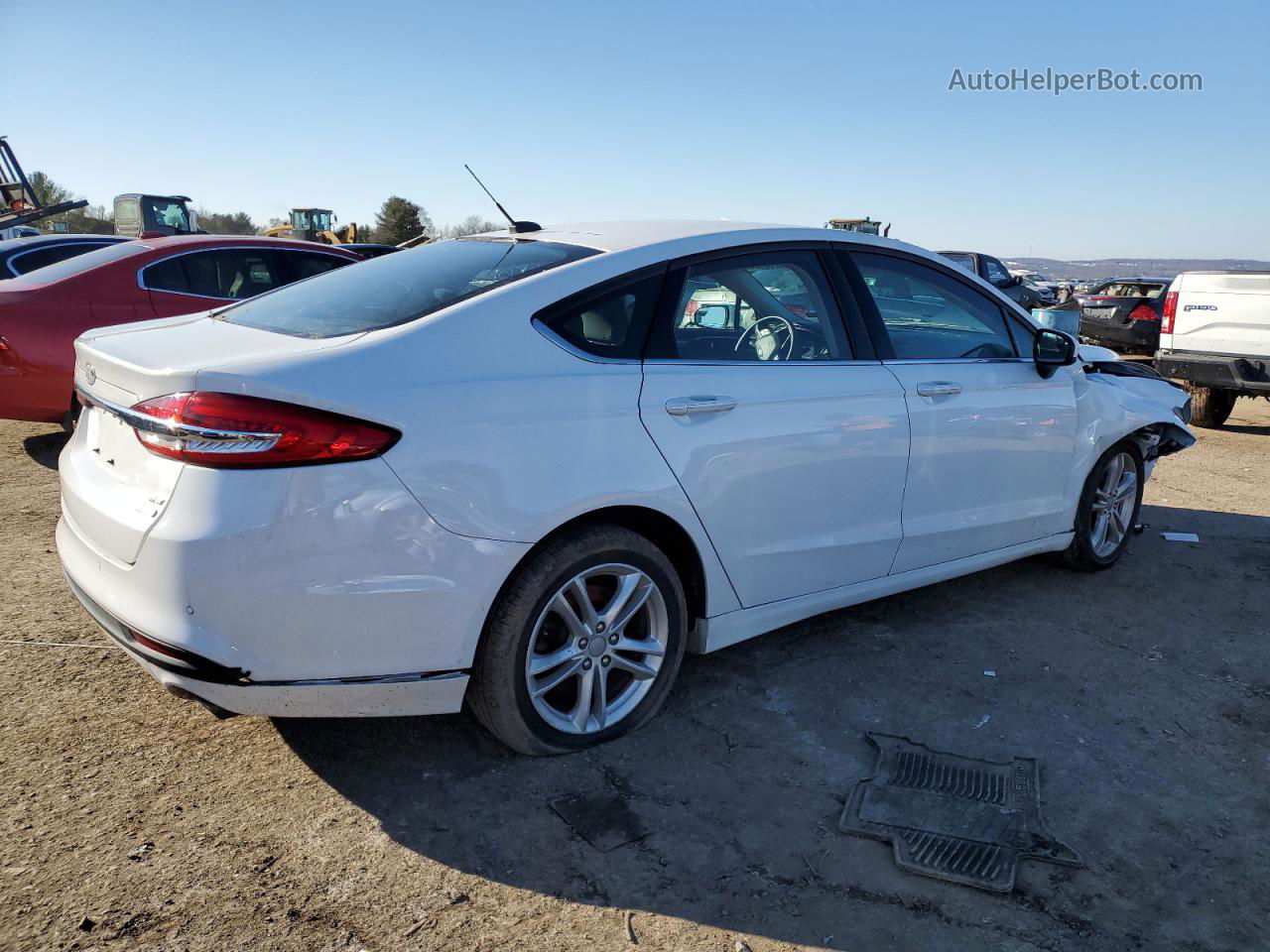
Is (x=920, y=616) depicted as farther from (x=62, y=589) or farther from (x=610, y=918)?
(x=62, y=589)

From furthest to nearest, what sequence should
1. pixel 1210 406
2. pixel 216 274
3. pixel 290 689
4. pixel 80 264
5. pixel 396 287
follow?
1. pixel 1210 406
2. pixel 216 274
3. pixel 80 264
4. pixel 396 287
5. pixel 290 689

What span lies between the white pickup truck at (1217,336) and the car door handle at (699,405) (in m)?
8.10

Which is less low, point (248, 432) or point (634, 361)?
point (634, 361)

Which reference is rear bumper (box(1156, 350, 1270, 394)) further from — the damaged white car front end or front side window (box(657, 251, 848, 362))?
front side window (box(657, 251, 848, 362))

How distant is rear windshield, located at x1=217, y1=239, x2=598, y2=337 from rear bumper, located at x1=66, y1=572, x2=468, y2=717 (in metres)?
0.96

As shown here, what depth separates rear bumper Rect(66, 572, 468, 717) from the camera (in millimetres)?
2539

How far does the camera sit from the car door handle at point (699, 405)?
10.3 ft

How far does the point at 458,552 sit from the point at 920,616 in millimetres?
2519

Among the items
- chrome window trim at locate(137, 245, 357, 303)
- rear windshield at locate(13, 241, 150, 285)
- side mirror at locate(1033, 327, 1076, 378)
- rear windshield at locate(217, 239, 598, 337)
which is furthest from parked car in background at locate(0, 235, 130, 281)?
side mirror at locate(1033, 327, 1076, 378)

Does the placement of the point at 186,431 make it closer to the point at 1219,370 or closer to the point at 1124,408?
the point at 1124,408

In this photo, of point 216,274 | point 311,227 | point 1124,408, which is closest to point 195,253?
point 216,274

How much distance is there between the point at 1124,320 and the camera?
54.4ft

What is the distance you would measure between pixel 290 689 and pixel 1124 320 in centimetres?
1692

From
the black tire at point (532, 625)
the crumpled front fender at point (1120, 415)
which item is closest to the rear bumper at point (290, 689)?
the black tire at point (532, 625)
